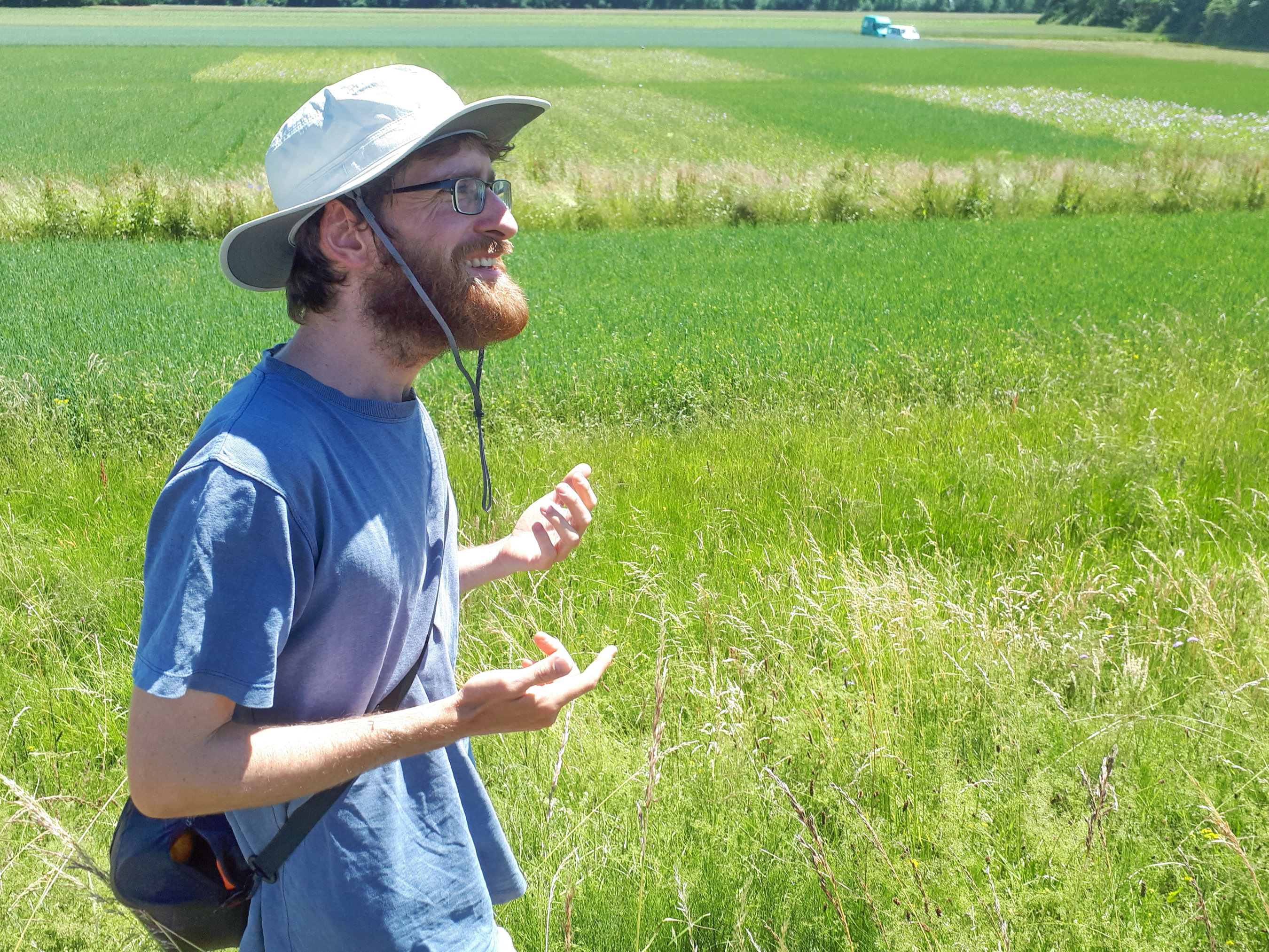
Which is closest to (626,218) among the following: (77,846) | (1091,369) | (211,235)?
(211,235)

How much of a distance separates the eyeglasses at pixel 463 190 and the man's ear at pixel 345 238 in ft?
0.33

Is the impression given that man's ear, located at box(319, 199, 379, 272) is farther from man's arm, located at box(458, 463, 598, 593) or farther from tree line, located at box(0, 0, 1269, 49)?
tree line, located at box(0, 0, 1269, 49)

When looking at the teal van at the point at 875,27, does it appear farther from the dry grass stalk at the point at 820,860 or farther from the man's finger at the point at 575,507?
the man's finger at the point at 575,507

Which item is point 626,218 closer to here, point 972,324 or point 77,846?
point 972,324

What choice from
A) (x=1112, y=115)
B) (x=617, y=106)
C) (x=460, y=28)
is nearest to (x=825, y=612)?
(x=617, y=106)

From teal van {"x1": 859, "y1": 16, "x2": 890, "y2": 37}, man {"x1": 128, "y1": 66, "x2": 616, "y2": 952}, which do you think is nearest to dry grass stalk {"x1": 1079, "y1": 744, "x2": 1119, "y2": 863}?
man {"x1": 128, "y1": 66, "x2": 616, "y2": 952}

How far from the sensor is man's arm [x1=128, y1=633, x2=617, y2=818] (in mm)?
1375

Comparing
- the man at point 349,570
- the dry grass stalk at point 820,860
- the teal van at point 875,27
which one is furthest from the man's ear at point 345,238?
the teal van at point 875,27

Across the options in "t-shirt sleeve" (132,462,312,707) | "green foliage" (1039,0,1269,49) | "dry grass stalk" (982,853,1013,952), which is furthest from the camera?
"green foliage" (1039,0,1269,49)

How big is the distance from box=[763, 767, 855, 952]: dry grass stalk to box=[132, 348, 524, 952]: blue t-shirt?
65cm

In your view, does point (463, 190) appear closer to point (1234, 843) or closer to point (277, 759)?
point (277, 759)

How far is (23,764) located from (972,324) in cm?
875

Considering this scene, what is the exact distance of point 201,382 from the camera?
25.1 feet

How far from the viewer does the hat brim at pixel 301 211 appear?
162cm
